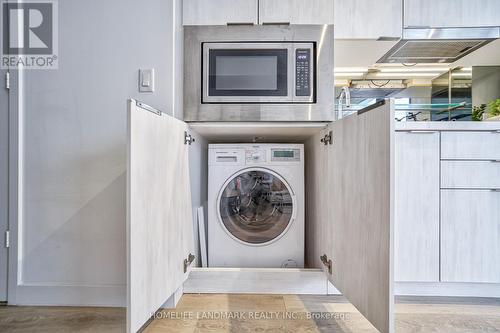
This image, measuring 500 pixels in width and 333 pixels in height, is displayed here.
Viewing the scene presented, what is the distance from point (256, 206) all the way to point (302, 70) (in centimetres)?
88

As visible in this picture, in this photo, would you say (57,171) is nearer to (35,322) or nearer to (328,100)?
(35,322)

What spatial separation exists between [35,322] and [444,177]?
2.22m

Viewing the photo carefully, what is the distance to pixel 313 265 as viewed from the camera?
2012mm

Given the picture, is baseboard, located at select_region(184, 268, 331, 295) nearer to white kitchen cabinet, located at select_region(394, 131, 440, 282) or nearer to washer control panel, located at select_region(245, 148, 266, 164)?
white kitchen cabinet, located at select_region(394, 131, 440, 282)

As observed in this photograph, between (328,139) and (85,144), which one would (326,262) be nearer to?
(328,139)

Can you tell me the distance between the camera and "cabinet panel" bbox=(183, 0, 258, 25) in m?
1.83

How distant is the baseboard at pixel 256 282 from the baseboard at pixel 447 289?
462mm

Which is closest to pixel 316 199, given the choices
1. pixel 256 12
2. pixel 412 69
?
pixel 256 12

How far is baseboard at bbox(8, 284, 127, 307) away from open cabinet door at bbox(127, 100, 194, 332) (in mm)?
393

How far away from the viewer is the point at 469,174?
1.74 meters

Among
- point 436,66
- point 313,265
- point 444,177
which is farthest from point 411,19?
point 313,265

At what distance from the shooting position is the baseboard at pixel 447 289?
179 cm

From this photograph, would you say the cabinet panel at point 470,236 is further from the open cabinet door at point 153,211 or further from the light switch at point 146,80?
the light switch at point 146,80

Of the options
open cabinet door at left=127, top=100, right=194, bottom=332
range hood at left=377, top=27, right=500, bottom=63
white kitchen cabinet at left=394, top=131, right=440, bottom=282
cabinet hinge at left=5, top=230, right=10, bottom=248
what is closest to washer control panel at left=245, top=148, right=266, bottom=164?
open cabinet door at left=127, top=100, right=194, bottom=332
